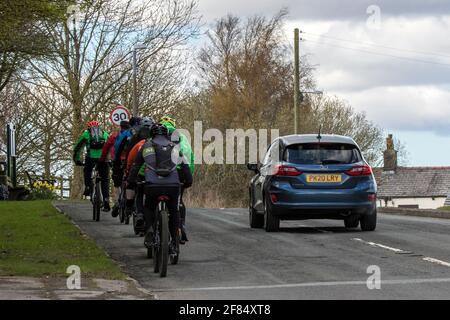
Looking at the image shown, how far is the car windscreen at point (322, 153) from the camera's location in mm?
18969

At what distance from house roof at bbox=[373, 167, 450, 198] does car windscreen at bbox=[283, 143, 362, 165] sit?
3203 inches

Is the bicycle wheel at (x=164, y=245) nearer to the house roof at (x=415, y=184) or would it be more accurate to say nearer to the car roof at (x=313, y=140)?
the car roof at (x=313, y=140)

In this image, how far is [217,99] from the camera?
2613 inches

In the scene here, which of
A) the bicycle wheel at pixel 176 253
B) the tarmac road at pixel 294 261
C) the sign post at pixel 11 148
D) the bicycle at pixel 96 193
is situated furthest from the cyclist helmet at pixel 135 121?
the sign post at pixel 11 148

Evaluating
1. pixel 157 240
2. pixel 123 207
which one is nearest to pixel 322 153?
pixel 123 207

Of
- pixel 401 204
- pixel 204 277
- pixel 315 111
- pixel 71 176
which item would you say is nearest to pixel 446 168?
pixel 401 204

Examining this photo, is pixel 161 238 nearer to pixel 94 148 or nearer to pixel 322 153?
pixel 322 153

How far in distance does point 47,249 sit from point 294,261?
3.90m

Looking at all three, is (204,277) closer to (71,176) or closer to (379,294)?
(379,294)

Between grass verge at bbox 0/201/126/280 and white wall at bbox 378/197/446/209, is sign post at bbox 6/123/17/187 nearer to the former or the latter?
grass verge at bbox 0/201/126/280

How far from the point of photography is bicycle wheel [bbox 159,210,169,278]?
496 inches

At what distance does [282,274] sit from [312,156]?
21.0 ft

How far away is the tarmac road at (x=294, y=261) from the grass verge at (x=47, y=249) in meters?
0.36

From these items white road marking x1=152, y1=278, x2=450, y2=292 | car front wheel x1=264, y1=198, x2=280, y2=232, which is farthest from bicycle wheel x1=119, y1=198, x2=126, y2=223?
white road marking x1=152, y1=278, x2=450, y2=292
